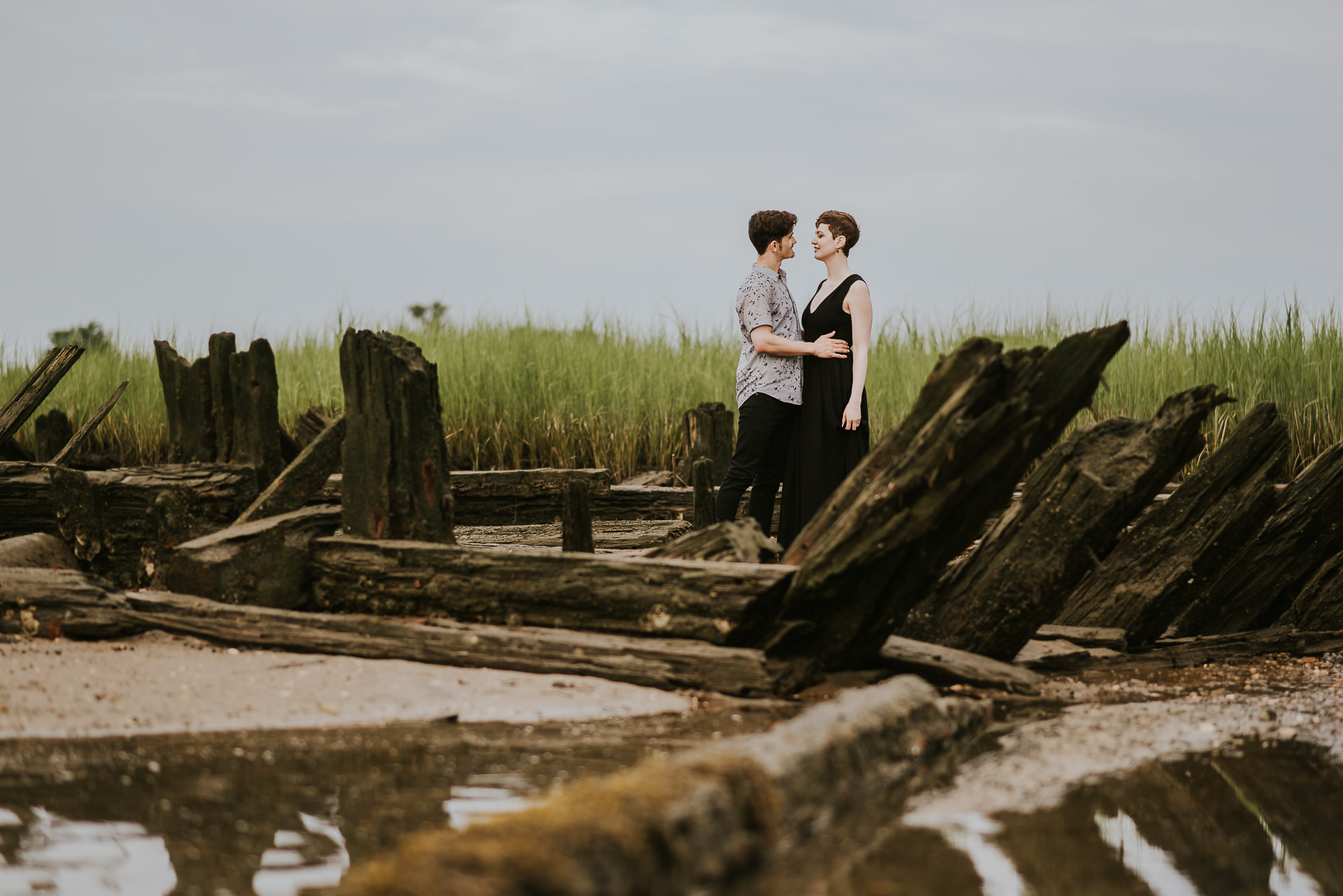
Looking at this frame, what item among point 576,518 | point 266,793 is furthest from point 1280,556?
point 266,793

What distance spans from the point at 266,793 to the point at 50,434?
9.57 metres

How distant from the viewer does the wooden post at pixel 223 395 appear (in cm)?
723

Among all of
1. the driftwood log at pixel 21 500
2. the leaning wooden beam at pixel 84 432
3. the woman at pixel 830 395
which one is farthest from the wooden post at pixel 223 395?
the woman at pixel 830 395

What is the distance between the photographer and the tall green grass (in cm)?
1076

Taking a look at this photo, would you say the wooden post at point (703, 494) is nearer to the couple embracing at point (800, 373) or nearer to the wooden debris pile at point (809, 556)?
the couple embracing at point (800, 373)

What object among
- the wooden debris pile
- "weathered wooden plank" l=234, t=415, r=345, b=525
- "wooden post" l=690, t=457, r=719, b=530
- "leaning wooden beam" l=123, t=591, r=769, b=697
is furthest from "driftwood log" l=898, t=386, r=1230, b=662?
"weathered wooden plank" l=234, t=415, r=345, b=525

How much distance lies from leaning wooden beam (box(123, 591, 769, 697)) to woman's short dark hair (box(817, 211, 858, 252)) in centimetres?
360

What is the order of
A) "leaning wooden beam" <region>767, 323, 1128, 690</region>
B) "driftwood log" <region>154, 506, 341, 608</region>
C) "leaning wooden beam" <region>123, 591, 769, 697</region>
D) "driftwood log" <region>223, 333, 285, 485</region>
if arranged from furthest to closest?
"driftwood log" <region>223, 333, 285, 485</region>
"driftwood log" <region>154, 506, 341, 608</region>
"leaning wooden beam" <region>123, 591, 769, 697</region>
"leaning wooden beam" <region>767, 323, 1128, 690</region>

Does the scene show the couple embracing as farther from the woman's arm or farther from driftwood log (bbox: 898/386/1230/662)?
driftwood log (bbox: 898/386/1230/662)

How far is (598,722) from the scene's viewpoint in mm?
4020

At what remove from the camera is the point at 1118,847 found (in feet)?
9.48

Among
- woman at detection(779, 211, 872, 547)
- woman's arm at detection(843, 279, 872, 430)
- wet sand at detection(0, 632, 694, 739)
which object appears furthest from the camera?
woman at detection(779, 211, 872, 547)

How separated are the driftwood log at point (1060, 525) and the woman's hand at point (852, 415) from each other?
2027mm

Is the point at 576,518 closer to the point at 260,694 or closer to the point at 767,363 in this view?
the point at 767,363
